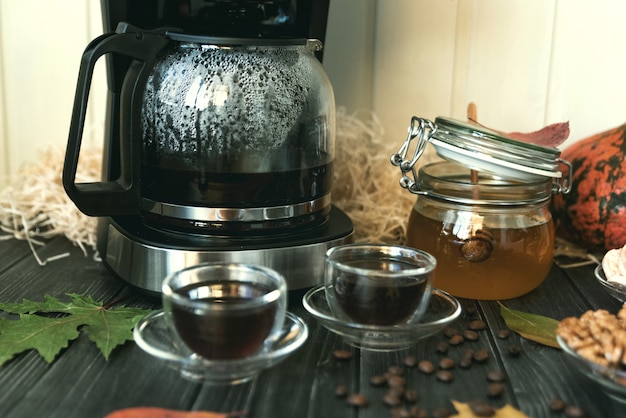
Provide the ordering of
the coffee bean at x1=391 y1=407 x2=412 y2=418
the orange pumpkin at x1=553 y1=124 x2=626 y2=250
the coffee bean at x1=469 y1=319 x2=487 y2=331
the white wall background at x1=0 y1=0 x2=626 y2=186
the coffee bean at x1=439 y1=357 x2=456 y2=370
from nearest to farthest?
the coffee bean at x1=391 y1=407 x2=412 y2=418, the coffee bean at x1=439 y1=357 x2=456 y2=370, the coffee bean at x1=469 y1=319 x2=487 y2=331, the orange pumpkin at x1=553 y1=124 x2=626 y2=250, the white wall background at x1=0 y1=0 x2=626 y2=186

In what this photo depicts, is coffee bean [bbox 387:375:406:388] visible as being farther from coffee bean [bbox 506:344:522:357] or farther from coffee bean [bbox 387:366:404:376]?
coffee bean [bbox 506:344:522:357]

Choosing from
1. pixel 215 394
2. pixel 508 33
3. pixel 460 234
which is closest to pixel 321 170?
pixel 460 234

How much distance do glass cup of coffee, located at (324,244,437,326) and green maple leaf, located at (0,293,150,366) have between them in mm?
229

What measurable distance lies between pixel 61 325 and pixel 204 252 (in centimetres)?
18

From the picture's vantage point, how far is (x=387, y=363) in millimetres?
785

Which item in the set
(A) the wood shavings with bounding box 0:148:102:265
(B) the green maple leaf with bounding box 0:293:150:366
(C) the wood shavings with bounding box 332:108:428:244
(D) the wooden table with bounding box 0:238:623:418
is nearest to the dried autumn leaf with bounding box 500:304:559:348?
(D) the wooden table with bounding box 0:238:623:418

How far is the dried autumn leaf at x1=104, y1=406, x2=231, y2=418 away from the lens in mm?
664

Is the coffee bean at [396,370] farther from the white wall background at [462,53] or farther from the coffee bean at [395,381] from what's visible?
the white wall background at [462,53]

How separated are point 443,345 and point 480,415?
14 cm

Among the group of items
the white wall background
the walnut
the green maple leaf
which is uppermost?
the white wall background

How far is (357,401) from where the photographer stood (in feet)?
2.26

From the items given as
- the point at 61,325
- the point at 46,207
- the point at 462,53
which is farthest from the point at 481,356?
the point at 46,207

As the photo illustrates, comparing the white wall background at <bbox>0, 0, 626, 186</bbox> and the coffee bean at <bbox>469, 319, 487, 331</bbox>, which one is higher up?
the white wall background at <bbox>0, 0, 626, 186</bbox>

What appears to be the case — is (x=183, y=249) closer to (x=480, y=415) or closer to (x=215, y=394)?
(x=215, y=394)
